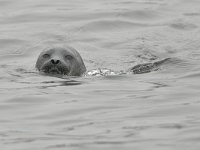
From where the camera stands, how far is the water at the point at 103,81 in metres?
7.58

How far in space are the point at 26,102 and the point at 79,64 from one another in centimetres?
238

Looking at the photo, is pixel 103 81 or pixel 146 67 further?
pixel 146 67

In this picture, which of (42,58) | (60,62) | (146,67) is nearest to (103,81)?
(60,62)

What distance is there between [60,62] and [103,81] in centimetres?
69

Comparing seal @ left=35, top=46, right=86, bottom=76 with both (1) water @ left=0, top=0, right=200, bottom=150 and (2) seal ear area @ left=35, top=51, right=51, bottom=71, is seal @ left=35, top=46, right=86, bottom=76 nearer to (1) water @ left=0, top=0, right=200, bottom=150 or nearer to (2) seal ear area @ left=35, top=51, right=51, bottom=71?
(2) seal ear area @ left=35, top=51, right=51, bottom=71

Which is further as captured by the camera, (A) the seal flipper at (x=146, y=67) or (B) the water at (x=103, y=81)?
(A) the seal flipper at (x=146, y=67)

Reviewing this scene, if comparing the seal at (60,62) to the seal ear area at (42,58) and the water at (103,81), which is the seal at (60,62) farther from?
the water at (103,81)

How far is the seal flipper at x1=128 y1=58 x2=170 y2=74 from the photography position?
467 inches

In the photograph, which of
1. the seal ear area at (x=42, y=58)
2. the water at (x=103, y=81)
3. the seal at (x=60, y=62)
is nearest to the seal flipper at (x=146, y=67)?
the water at (x=103, y=81)

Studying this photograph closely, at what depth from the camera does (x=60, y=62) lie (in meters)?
11.1

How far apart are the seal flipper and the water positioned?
0.16m

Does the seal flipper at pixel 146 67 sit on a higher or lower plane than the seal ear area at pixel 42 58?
lower

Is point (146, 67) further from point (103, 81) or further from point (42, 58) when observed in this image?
point (42, 58)

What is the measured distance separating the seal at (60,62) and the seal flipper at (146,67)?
2.54ft
